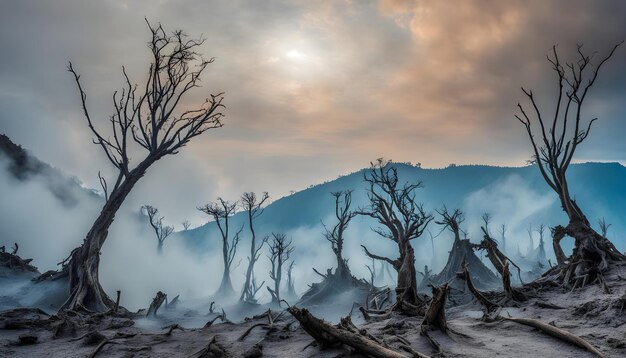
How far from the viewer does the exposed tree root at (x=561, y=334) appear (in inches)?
179

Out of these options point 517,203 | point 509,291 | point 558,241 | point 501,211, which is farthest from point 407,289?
point 517,203

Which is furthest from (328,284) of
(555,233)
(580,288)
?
(580,288)

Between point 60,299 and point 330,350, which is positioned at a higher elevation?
point 60,299

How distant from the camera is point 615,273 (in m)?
9.64

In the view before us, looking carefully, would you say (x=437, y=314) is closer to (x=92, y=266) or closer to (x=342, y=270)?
(x=92, y=266)

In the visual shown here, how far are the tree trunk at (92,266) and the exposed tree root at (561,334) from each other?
36.2 feet

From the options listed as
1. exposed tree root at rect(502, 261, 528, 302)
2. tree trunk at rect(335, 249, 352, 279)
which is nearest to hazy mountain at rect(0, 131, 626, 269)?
tree trunk at rect(335, 249, 352, 279)

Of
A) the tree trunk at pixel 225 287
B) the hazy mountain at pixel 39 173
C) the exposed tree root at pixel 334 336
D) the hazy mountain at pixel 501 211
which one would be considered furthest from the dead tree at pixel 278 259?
the hazy mountain at pixel 501 211

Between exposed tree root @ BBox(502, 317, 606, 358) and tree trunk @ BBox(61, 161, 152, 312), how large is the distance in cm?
1102

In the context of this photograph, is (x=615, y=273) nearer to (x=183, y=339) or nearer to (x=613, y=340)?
(x=613, y=340)

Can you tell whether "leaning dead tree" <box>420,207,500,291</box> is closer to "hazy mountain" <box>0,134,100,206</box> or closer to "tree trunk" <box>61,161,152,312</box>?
"tree trunk" <box>61,161,152,312</box>

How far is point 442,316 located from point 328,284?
74.6 ft

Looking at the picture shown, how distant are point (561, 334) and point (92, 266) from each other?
12.5 meters

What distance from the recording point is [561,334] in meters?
5.19
